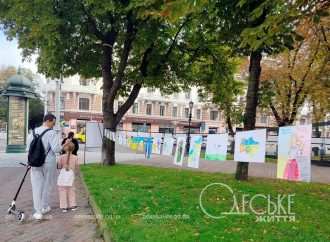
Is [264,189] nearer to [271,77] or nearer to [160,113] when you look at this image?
[271,77]

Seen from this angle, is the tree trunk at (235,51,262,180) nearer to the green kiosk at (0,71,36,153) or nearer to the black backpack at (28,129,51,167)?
the black backpack at (28,129,51,167)

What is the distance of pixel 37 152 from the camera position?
7410 mm

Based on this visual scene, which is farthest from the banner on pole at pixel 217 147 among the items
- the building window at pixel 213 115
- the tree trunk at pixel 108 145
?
the building window at pixel 213 115

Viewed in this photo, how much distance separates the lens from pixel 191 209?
777cm

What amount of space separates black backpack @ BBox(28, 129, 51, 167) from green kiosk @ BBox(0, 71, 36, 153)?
18.4m

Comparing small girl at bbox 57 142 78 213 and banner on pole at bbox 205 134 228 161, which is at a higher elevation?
banner on pole at bbox 205 134 228 161

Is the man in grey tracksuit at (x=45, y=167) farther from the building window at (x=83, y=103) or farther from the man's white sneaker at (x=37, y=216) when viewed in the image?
the building window at (x=83, y=103)

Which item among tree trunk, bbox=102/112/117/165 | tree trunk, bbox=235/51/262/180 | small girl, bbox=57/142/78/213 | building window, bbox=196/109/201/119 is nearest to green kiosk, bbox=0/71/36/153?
tree trunk, bbox=102/112/117/165

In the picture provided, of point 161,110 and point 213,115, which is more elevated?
point 161,110

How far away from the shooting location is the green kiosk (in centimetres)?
2470

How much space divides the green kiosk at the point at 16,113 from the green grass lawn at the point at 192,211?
47.1ft

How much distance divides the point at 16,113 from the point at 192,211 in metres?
20.1

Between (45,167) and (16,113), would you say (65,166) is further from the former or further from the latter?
(16,113)

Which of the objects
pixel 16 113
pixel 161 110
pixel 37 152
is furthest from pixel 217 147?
pixel 161 110
